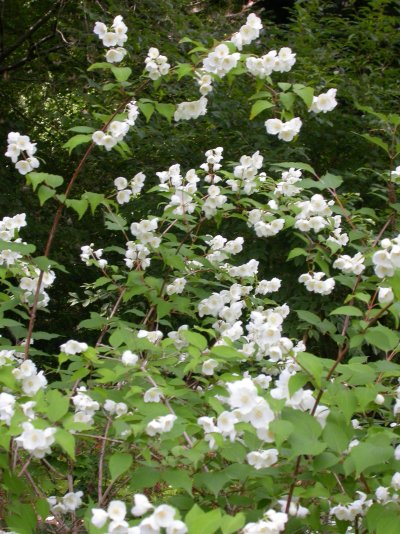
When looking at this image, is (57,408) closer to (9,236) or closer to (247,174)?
(9,236)

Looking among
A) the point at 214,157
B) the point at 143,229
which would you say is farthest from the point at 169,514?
the point at 214,157

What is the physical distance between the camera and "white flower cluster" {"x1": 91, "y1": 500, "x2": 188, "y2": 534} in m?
1.49

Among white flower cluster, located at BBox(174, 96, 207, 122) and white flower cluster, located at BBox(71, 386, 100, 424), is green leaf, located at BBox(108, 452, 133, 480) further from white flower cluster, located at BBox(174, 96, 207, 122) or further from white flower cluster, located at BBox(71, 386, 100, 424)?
white flower cluster, located at BBox(174, 96, 207, 122)

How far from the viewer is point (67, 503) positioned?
2.33m

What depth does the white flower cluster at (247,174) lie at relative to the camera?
299 cm

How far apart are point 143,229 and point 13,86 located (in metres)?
5.23

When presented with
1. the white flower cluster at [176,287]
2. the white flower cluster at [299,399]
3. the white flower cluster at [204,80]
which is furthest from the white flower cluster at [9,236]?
the white flower cluster at [299,399]

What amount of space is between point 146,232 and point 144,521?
153cm

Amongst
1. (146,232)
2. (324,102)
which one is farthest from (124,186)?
(324,102)

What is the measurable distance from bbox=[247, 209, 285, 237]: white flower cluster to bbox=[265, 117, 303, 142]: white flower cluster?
0.31 metres

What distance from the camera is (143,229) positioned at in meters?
2.89

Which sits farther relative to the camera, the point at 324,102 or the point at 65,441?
the point at 324,102

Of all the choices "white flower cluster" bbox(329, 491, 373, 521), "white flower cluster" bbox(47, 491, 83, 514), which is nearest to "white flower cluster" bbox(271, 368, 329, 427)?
"white flower cluster" bbox(329, 491, 373, 521)

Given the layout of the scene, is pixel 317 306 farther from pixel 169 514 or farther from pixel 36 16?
pixel 36 16
